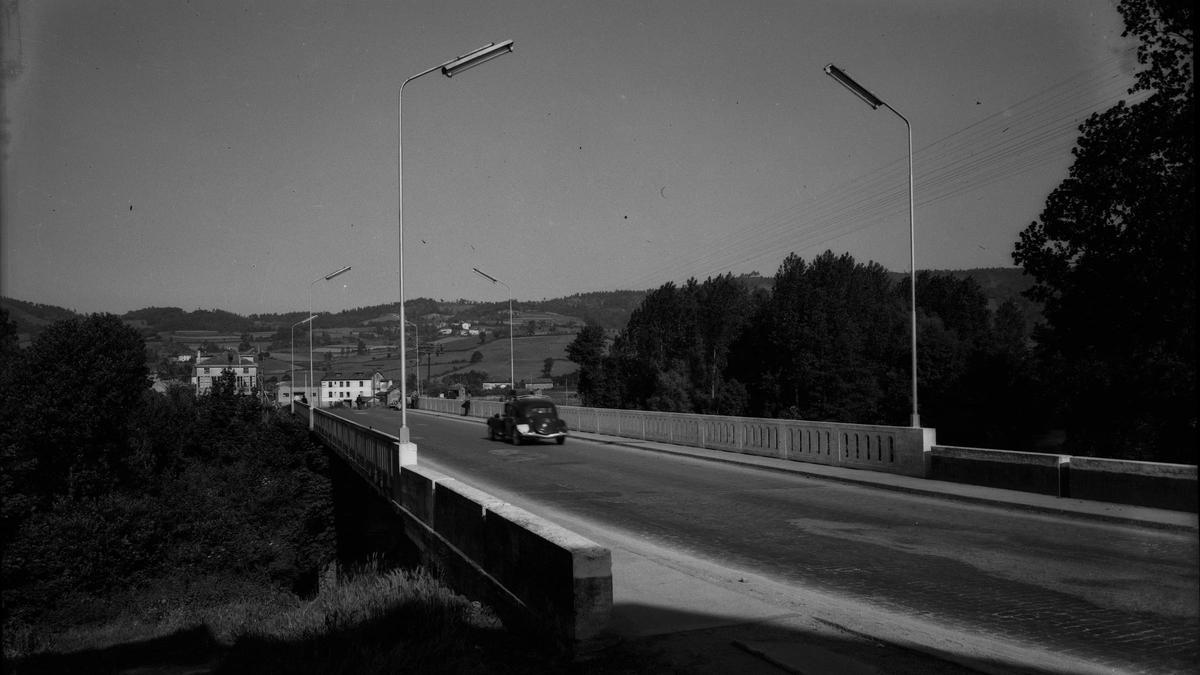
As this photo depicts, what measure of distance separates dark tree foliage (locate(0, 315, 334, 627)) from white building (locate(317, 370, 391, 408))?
190 feet

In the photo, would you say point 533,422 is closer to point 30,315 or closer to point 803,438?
point 803,438

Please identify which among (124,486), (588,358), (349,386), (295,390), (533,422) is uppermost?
(588,358)

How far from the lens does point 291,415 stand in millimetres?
77625

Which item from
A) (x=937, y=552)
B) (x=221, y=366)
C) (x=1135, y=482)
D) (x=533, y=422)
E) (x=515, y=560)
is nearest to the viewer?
(x=515, y=560)

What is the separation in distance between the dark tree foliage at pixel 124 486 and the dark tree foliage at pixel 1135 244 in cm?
4323

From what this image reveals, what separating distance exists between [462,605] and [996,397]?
67.7m

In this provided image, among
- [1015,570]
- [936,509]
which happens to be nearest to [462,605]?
[1015,570]

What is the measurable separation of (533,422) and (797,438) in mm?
10986

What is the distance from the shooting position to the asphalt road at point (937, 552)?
673 cm

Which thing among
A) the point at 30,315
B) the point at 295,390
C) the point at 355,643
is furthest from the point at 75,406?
the point at 295,390

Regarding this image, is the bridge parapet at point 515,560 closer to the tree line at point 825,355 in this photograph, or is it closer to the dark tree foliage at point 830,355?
the tree line at point 825,355

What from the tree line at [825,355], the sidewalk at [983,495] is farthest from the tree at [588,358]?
the sidewalk at [983,495]

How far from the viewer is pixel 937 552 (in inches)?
381

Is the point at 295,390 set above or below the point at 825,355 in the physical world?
below
